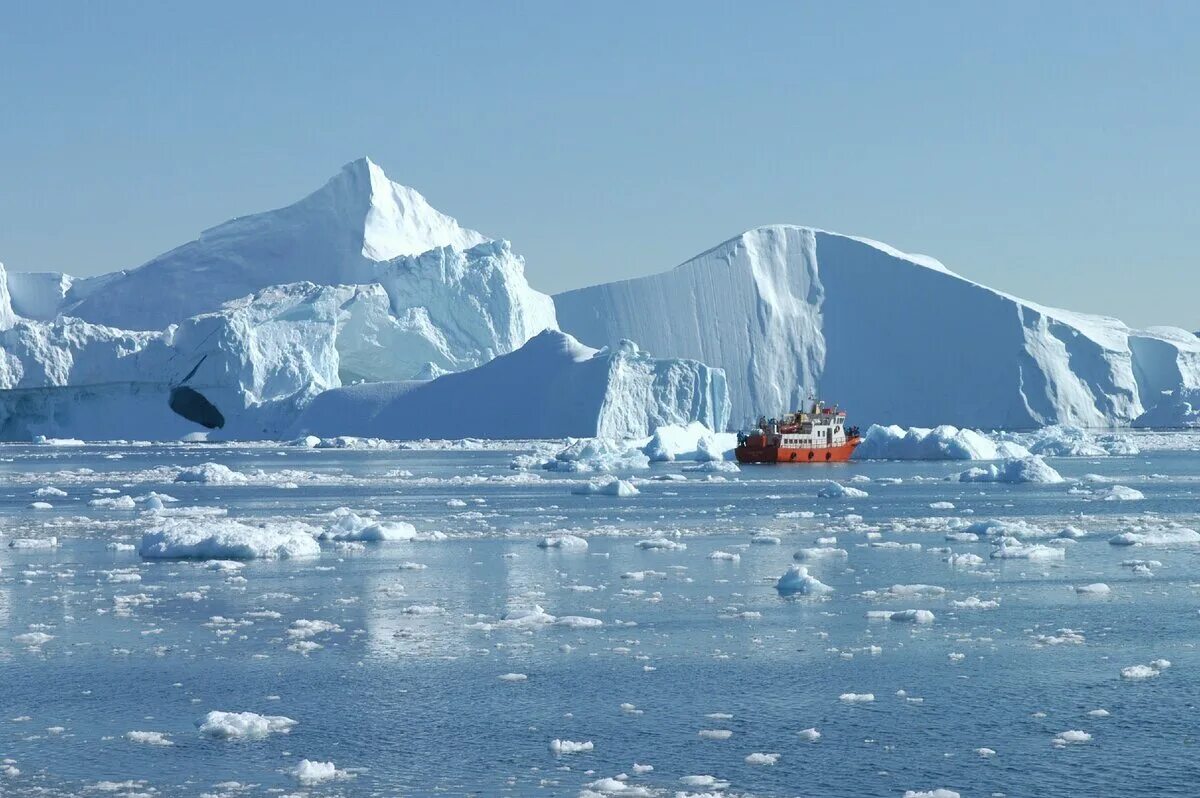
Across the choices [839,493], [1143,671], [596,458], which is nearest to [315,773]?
[1143,671]

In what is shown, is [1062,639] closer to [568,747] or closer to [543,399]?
[568,747]

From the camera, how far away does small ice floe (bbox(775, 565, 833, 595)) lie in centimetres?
1277

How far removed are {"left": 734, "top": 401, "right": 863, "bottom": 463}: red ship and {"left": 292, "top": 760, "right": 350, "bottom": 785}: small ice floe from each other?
3676 cm

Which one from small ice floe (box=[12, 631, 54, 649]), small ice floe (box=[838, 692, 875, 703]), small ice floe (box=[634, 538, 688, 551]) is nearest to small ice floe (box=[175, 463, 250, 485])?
small ice floe (box=[634, 538, 688, 551])

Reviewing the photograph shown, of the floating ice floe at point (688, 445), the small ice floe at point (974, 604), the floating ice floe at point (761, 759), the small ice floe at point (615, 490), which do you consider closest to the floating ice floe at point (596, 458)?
the floating ice floe at point (688, 445)

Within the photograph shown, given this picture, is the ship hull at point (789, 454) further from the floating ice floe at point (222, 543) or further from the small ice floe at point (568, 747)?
the small ice floe at point (568, 747)

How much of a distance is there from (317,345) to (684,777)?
52.5 metres

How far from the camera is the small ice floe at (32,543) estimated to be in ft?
55.4

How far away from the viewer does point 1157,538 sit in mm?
17109

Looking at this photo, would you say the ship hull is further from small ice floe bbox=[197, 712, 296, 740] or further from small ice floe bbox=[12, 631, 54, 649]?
small ice floe bbox=[197, 712, 296, 740]

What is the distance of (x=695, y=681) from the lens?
9.09 meters

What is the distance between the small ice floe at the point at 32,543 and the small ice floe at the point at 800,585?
873cm

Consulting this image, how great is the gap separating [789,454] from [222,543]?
96.7ft

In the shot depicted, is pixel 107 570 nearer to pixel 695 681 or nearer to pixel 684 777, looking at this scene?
pixel 695 681
